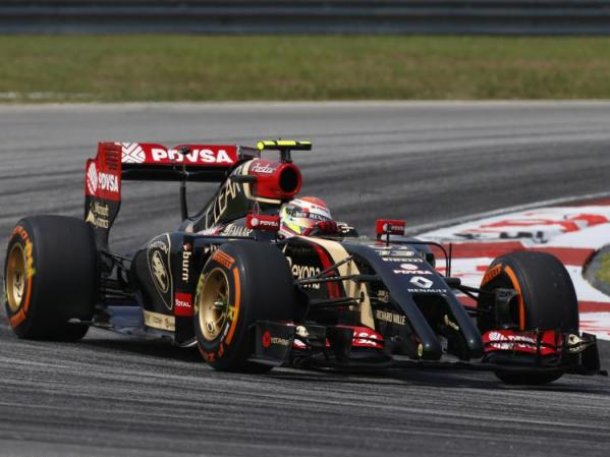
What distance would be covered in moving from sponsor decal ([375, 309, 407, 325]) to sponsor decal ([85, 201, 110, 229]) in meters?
2.92

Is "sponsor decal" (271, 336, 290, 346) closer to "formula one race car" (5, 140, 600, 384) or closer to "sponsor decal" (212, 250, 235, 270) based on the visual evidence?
"formula one race car" (5, 140, 600, 384)

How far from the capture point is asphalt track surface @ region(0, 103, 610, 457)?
251 inches

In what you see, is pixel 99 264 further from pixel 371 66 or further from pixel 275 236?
pixel 371 66

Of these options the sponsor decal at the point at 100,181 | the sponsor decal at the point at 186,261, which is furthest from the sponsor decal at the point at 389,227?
the sponsor decal at the point at 100,181

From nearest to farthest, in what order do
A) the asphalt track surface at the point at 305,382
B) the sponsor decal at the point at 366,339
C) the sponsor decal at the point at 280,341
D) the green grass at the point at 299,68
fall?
1. the asphalt track surface at the point at 305,382
2. the sponsor decal at the point at 280,341
3. the sponsor decal at the point at 366,339
4. the green grass at the point at 299,68

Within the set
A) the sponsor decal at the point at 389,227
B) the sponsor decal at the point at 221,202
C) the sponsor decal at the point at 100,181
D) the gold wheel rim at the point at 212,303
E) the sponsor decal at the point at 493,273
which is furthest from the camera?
the sponsor decal at the point at 100,181

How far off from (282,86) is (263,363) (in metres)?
16.4

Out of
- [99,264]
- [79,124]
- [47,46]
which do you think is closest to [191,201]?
[79,124]

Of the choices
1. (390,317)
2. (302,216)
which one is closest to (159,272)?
(302,216)

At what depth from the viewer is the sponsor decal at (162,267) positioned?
367 inches

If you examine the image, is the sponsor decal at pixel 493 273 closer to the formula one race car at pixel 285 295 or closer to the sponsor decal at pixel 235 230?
the formula one race car at pixel 285 295

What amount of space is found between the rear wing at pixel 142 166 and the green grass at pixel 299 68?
11474mm

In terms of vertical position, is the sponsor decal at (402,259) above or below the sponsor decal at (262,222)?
below

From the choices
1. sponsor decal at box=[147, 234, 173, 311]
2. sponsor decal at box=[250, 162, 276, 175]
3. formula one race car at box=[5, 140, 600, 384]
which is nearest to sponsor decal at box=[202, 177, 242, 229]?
formula one race car at box=[5, 140, 600, 384]
